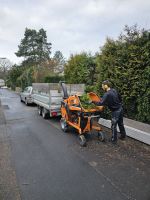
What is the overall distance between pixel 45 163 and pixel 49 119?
5.89 meters

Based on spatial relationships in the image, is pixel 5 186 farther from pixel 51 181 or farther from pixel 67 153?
pixel 67 153

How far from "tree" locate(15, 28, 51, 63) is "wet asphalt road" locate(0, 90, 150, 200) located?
47920 millimetres

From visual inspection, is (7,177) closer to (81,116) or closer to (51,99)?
(81,116)

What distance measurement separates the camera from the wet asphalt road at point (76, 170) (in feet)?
12.8

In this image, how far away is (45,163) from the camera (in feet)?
17.4

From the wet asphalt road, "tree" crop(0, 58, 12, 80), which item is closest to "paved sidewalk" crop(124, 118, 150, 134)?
the wet asphalt road

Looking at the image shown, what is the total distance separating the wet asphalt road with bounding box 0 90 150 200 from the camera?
3908 millimetres

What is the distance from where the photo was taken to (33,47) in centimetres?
5391

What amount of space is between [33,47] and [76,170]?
52.2 m

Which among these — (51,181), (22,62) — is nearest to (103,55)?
(51,181)


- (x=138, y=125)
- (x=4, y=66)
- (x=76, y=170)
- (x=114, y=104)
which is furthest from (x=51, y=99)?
(x=4, y=66)

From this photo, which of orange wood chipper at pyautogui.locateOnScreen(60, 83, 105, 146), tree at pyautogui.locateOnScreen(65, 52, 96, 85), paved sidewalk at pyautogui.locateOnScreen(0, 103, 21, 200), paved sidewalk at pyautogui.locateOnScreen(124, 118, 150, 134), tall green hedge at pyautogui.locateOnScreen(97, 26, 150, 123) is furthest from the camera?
tree at pyautogui.locateOnScreen(65, 52, 96, 85)

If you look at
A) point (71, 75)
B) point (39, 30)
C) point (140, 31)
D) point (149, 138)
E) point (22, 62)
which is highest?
point (39, 30)

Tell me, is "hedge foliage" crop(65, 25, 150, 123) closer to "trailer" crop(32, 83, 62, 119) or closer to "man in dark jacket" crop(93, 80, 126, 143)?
"man in dark jacket" crop(93, 80, 126, 143)
